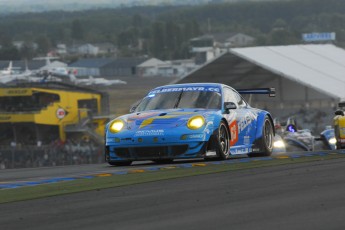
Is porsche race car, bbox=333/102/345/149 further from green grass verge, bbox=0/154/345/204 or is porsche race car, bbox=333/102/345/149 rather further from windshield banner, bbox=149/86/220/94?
green grass verge, bbox=0/154/345/204

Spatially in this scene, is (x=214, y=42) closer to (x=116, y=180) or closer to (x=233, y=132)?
(x=233, y=132)

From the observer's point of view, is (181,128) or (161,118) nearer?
(181,128)

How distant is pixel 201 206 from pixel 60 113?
155 ft

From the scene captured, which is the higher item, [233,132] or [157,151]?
[233,132]

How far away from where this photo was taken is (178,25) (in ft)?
470

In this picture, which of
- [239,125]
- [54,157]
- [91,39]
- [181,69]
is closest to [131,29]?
[91,39]

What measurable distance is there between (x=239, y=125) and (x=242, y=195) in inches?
239

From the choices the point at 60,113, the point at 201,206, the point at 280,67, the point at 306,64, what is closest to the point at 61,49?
the point at 60,113

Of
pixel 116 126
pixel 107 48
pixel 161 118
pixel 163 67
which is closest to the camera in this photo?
pixel 161 118

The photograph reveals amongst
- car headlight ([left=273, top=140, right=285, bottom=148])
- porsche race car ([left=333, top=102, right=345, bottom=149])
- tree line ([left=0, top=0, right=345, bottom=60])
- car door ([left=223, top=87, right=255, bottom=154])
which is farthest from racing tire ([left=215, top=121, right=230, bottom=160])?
tree line ([left=0, top=0, right=345, bottom=60])

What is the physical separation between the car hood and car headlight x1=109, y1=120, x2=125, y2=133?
9 centimetres

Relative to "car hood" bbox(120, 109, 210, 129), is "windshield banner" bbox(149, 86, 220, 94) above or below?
above

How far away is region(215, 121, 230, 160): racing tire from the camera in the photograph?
13609 mm

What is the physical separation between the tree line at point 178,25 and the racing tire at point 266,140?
95.3m
